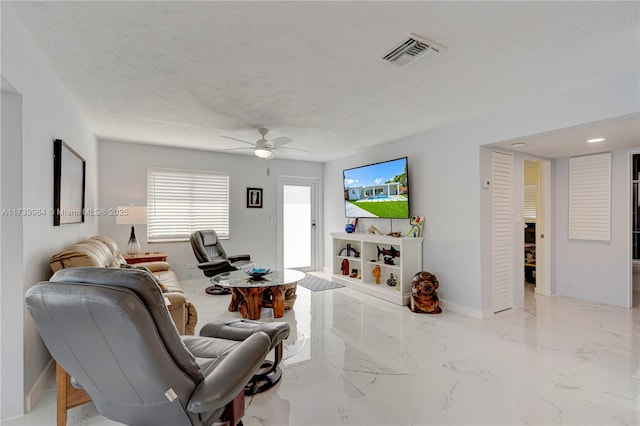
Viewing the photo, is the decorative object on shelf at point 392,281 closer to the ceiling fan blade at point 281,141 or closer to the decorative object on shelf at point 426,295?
the decorative object on shelf at point 426,295

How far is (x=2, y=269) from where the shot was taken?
1825 millimetres

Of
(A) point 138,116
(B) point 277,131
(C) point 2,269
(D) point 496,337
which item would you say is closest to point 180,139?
(A) point 138,116

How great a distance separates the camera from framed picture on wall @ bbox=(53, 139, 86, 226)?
7.99ft

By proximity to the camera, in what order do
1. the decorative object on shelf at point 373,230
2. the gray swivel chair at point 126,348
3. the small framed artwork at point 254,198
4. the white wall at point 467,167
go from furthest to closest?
the small framed artwork at point 254,198 < the decorative object on shelf at point 373,230 < the white wall at point 467,167 < the gray swivel chair at point 126,348

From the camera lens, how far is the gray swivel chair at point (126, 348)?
3.62 feet

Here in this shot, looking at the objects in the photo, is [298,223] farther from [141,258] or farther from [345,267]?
[141,258]

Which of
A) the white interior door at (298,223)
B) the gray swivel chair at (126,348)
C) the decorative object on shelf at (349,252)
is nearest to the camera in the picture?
the gray swivel chair at (126,348)

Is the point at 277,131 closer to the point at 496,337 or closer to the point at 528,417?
the point at 496,337

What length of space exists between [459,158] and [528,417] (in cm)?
282

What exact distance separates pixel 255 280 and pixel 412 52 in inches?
111

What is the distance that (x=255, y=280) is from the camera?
3646 millimetres

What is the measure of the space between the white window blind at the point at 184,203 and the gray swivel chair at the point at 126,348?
4204 millimetres

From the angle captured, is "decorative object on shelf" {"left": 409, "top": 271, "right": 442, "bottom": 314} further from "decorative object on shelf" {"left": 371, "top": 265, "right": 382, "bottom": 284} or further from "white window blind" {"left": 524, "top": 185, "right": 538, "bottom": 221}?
"white window blind" {"left": 524, "top": 185, "right": 538, "bottom": 221}

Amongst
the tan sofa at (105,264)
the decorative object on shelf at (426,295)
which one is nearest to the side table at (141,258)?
the tan sofa at (105,264)
